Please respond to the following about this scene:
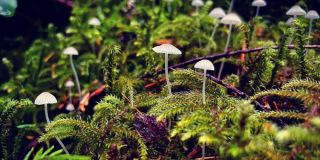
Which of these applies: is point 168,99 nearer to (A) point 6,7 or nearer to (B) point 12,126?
(B) point 12,126

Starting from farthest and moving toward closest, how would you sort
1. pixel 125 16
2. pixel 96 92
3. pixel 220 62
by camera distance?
pixel 125 16 < pixel 220 62 < pixel 96 92

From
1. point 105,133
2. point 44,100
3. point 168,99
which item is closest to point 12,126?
point 44,100

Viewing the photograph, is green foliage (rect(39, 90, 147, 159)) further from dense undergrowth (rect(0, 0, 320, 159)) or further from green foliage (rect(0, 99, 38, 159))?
green foliage (rect(0, 99, 38, 159))

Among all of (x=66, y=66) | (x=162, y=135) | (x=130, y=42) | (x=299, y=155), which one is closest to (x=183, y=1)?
(x=130, y=42)

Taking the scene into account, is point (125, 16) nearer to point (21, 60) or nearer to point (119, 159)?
point (21, 60)

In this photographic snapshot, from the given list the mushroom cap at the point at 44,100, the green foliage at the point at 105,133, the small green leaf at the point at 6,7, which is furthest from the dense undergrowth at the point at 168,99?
the small green leaf at the point at 6,7

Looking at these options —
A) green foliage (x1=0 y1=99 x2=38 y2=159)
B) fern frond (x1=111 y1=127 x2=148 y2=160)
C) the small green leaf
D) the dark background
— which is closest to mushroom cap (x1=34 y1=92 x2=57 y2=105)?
green foliage (x1=0 y1=99 x2=38 y2=159)
